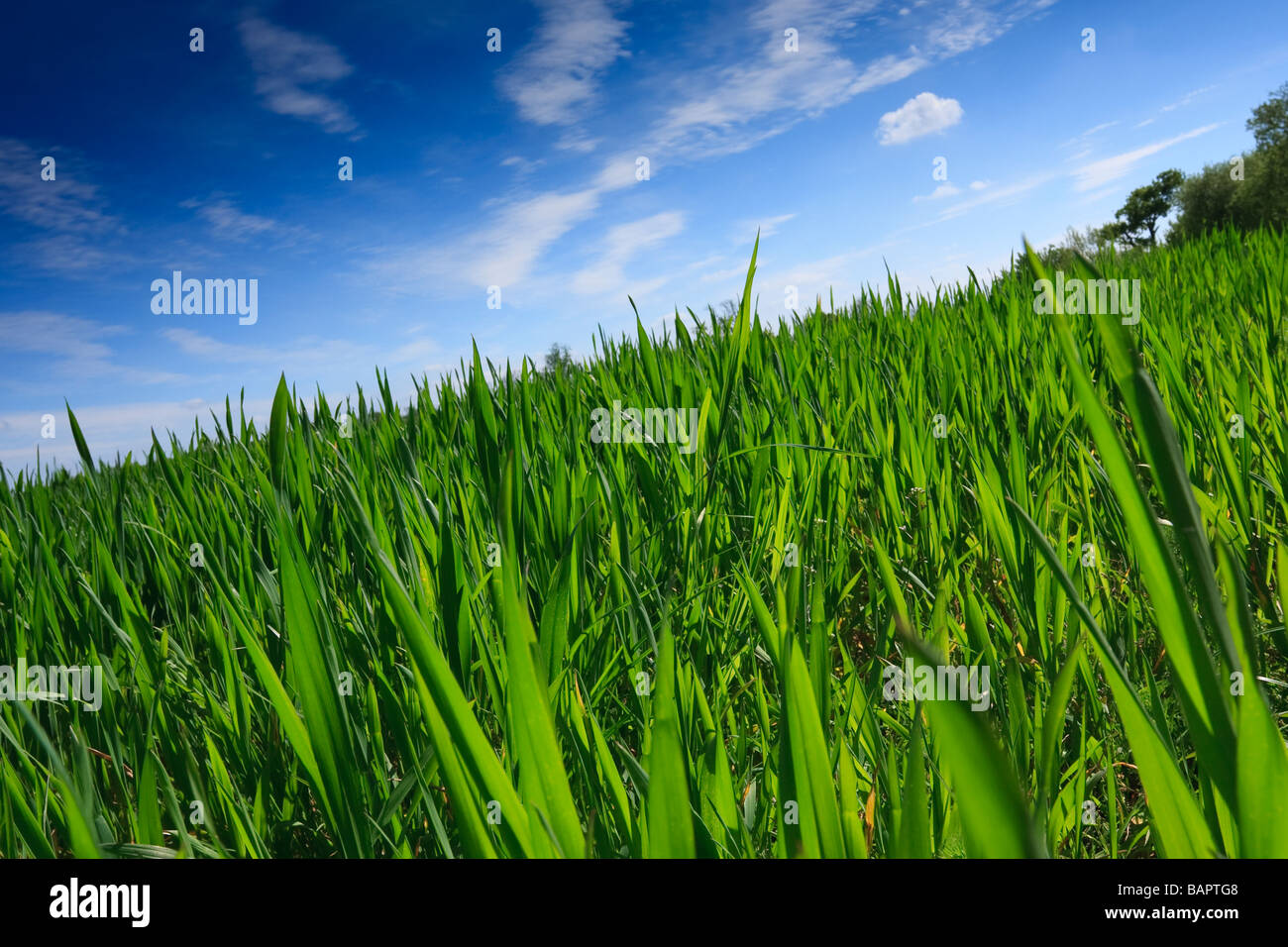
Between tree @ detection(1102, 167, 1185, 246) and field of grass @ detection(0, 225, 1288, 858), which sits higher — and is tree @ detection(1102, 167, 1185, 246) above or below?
above

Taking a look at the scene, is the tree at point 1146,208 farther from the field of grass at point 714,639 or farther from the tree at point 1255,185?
the field of grass at point 714,639

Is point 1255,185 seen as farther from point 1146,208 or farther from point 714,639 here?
point 714,639

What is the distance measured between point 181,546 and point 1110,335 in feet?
6.72

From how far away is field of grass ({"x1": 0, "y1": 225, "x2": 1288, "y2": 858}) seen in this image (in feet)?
1.41

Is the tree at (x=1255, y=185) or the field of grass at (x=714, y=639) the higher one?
the tree at (x=1255, y=185)

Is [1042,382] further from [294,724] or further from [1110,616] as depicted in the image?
[294,724]

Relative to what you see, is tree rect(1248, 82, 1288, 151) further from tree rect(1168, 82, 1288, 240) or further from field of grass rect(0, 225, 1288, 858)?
field of grass rect(0, 225, 1288, 858)

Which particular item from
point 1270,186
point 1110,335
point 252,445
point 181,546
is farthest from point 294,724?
point 1270,186

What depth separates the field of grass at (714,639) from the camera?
1.41ft

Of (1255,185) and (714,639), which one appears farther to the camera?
(1255,185)

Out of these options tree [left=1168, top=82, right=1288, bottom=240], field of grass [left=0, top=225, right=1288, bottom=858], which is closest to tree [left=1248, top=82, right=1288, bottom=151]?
tree [left=1168, top=82, right=1288, bottom=240]

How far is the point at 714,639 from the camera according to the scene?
1.06 m

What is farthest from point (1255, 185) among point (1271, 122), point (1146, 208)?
point (1146, 208)

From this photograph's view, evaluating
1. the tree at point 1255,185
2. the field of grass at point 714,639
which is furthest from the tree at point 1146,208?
the field of grass at point 714,639
